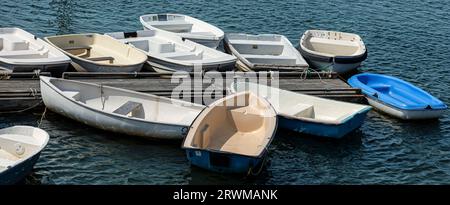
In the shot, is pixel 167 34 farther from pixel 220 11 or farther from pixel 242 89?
pixel 220 11

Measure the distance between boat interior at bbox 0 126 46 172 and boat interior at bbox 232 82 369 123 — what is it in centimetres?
856

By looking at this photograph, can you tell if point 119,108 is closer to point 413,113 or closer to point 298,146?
point 298,146

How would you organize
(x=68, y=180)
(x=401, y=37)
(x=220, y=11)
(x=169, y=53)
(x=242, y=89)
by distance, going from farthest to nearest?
(x=220, y=11) → (x=401, y=37) → (x=169, y=53) → (x=242, y=89) → (x=68, y=180)

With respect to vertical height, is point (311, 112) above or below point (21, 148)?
below

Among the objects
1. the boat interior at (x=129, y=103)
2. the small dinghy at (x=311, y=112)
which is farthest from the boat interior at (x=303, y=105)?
the boat interior at (x=129, y=103)

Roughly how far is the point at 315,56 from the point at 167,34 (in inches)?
282

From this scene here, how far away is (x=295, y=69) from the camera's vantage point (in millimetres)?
29344

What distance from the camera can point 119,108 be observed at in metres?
23.8

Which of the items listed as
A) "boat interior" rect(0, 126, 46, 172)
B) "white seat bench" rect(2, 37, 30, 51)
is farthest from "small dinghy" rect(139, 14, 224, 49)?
"boat interior" rect(0, 126, 46, 172)

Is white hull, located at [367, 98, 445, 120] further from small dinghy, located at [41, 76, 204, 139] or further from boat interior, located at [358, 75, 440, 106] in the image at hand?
small dinghy, located at [41, 76, 204, 139]

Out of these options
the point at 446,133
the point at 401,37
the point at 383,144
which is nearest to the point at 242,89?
the point at 383,144

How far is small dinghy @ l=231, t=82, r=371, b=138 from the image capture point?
2372cm

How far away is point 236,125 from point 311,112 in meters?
3.20

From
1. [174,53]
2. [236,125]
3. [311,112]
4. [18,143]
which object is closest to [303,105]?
[311,112]
